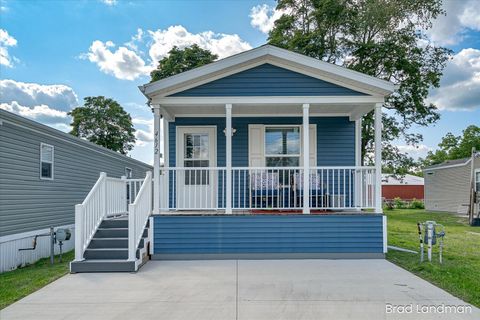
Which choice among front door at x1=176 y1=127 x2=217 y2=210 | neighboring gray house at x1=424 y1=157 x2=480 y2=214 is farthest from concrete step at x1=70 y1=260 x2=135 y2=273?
neighboring gray house at x1=424 y1=157 x2=480 y2=214

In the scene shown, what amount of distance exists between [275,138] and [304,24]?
11742 millimetres

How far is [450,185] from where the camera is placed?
71.2 ft

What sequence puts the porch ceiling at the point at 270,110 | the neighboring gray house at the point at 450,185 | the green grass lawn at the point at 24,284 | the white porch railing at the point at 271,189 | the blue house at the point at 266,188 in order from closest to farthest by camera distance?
the green grass lawn at the point at 24,284, the blue house at the point at 266,188, the white porch railing at the point at 271,189, the porch ceiling at the point at 270,110, the neighboring gray house at the point at 450,185

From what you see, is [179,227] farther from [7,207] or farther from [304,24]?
[304,24]

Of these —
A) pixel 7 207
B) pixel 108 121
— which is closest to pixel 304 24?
pixel 7 207

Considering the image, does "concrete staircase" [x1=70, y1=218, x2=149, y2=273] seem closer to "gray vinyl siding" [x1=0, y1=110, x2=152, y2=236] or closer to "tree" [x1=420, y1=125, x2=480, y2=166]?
"gray vinyl siding" [x1=0, y1=110, x2=152, y2=236]

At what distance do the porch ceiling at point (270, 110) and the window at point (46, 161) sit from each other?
3.62m

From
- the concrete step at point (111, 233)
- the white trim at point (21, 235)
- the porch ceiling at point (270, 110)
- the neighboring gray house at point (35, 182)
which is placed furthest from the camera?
the porch ceiling at point (270, 110)

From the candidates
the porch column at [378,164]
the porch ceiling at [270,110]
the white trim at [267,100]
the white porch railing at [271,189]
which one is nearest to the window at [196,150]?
the white porch railing at [271,189]

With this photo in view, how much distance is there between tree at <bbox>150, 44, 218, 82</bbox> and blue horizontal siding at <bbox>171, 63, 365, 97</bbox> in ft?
42.6

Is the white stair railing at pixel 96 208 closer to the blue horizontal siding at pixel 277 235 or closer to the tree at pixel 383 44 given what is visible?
the blue horizontal siding at pixel 277 235

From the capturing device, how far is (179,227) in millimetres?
7270

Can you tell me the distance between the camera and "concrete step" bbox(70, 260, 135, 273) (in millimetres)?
6145

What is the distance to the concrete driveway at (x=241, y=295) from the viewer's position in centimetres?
410
